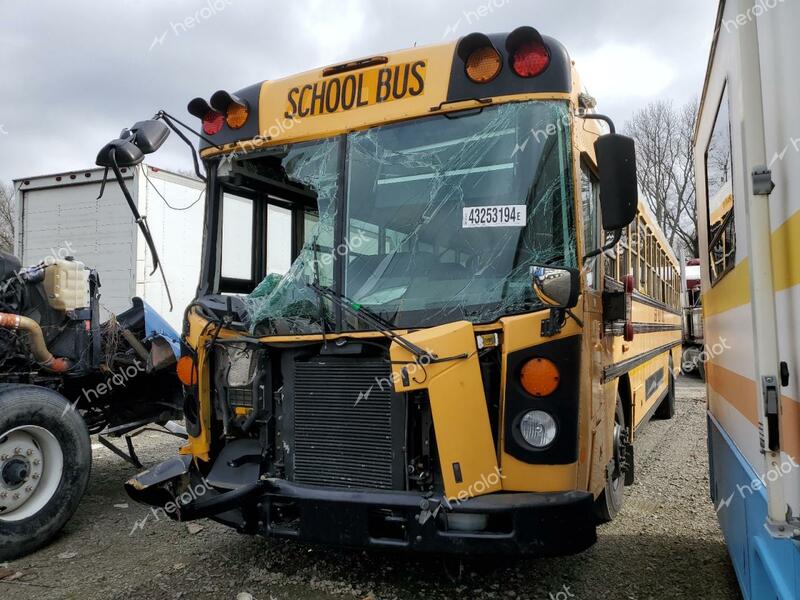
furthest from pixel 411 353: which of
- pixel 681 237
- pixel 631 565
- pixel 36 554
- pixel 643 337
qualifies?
pixel 681 237

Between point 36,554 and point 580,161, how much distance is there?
4.25m

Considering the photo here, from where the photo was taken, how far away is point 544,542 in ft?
9.02

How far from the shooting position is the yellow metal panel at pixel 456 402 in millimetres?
2846

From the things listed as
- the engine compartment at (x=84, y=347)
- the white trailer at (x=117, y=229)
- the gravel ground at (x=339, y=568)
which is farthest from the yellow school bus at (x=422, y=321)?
the white trailer at (x=117, y=229)

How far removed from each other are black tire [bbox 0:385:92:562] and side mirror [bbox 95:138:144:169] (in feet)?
6.35

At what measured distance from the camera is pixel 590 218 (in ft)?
11.2

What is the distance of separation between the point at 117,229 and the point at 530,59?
7.49 m

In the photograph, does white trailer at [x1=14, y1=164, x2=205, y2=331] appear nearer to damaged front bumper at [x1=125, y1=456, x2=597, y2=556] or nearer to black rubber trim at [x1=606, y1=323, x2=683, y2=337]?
damaged front bumper at [x1=125, y1=456, x2=597, y2=556]

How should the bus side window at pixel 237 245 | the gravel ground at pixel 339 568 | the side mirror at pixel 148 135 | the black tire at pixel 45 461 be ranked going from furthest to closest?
Result: the bus side window at pixel 237 245
the black tire at pixel 45 461
the gravel ground at pixel 339 568
the side mirror at pixel 148 135

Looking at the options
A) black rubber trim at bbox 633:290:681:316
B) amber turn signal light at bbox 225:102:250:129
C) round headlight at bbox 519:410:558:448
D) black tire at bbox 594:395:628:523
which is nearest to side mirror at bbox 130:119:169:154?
amber turn signal light at bbox 225:102:250:129

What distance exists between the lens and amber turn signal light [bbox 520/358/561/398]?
2.86m

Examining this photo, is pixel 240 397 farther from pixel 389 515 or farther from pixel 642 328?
pixel 642 328

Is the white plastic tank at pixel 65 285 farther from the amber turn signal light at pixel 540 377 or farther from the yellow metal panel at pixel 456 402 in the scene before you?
the amber turn signal light at pixel 540 377

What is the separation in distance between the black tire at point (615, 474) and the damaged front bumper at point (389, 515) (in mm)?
902
